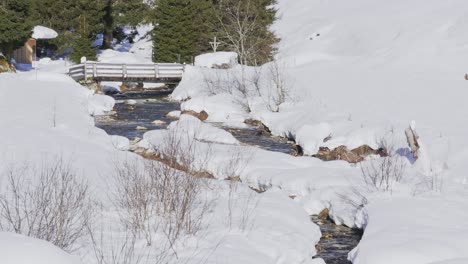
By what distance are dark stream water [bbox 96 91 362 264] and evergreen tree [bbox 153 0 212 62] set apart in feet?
21.6

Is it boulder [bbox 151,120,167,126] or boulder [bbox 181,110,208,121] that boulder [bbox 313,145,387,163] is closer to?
boulder [bbox 151,120,167,126]

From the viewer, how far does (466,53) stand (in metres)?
38.3

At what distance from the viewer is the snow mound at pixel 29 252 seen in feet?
15.8

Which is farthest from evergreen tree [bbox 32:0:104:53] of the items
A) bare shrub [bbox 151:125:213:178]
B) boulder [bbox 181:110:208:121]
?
bare shrub [bbox 151:125:213:178]

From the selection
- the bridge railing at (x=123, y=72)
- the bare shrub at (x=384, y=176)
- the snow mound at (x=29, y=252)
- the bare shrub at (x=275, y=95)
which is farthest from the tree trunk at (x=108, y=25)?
the snow mound at (x=29, y=252)

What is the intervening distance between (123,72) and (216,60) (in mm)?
6567

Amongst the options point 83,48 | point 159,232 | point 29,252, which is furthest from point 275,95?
point 29,252

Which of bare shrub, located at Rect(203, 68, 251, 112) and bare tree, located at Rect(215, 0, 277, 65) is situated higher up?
bare tree, located at Rect(215, 0, 277, 65)

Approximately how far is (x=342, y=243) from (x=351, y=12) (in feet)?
171

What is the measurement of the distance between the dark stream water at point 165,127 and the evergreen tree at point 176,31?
21.6 feet

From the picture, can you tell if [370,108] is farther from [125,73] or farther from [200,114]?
[125,73]

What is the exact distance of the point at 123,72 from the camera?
3997cm

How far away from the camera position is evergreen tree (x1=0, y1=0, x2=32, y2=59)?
41062 millimetres

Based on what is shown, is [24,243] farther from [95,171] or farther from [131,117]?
[131,117]
